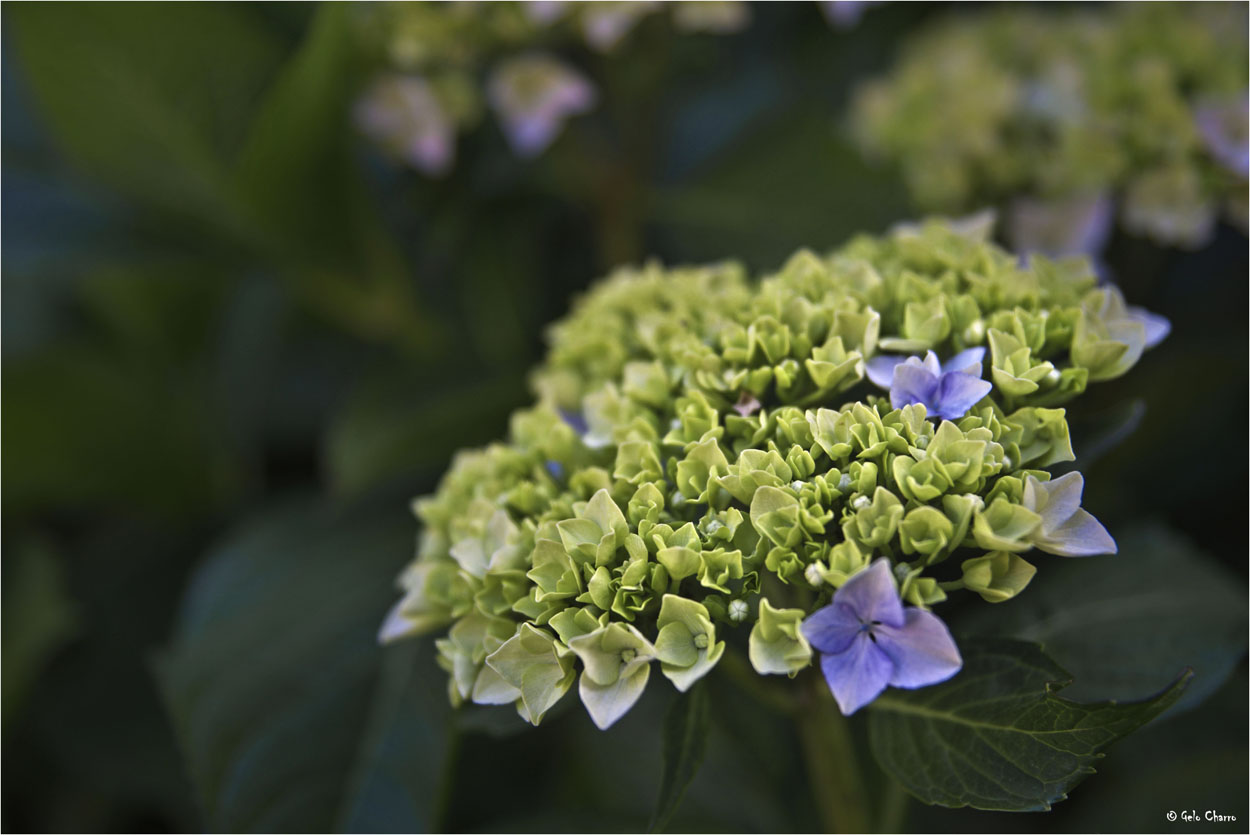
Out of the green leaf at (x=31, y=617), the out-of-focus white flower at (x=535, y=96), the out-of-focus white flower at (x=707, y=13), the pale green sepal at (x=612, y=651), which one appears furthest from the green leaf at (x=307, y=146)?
the pale green sepal at (x=612, y=651)

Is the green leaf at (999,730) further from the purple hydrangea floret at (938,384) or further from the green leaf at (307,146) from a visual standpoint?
the green leaf at (307,146)

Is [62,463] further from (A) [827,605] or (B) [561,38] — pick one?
(A) [827,605]

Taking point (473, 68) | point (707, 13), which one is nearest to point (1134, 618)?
point (707, 13)

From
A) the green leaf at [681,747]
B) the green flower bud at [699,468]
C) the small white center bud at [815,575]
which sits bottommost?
the green leaf at [681,747]

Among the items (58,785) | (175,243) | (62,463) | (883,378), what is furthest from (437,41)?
(58,785)

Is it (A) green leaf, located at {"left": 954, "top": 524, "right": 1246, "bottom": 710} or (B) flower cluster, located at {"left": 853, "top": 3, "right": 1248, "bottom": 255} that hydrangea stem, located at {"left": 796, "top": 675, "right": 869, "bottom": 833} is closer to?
(A) green leaf, located at {"left": 954, "top": 524, "right": 1246, "bottom": 710}

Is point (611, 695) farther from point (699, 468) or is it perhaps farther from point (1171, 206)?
point (1171, 206)

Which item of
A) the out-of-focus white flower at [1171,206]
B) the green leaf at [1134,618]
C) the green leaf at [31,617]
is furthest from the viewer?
the green leaf at [31,617]
